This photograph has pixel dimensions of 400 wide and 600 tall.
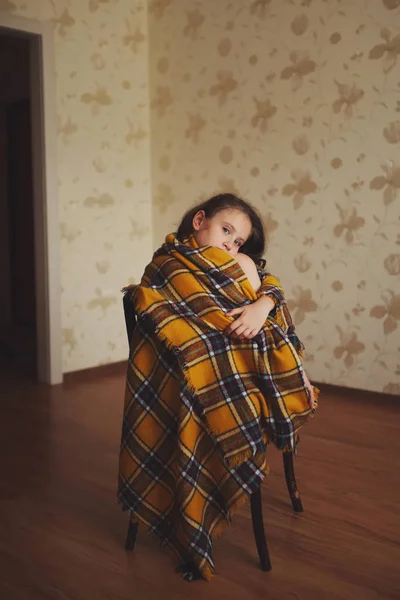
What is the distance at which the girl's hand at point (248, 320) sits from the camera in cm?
158

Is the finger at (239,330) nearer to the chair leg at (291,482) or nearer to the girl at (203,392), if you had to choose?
the girl at (203,392)

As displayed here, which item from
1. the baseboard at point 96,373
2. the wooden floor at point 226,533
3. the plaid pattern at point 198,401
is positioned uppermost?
the plaid pattern at point 198,401

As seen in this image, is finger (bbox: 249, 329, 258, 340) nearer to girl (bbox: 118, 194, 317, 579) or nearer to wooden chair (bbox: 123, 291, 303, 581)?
girl (bbox: 118, 194, 317, 579)

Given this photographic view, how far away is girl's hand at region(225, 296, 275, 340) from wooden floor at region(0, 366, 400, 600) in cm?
64

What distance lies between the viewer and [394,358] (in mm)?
3189

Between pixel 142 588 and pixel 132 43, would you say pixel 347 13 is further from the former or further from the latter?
pixel 142 588

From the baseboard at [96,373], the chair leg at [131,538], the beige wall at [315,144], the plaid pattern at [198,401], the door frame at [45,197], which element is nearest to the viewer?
the plaid pattern at [198,401]

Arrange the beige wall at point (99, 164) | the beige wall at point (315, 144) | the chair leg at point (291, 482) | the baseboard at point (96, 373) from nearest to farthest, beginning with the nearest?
the chair leg at point (291, 482), the beige wall at point (315, 144), the beige wall at point (99, 164), the baseboard at point (96, 373)

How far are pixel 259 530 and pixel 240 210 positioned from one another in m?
0.86

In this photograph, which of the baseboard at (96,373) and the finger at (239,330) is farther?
the baseboard at (96,373)

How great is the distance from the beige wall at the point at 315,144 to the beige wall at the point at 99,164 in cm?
34

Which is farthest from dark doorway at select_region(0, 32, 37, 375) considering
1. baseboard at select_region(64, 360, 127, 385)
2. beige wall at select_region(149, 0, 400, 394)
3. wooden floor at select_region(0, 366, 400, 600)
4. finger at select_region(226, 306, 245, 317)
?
finger at select_region(226, 306, 245, 317)

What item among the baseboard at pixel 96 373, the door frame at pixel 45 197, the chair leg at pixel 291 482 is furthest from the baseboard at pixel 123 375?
the chair leg at pixel 291 482

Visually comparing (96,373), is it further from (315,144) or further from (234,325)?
(234,325)
